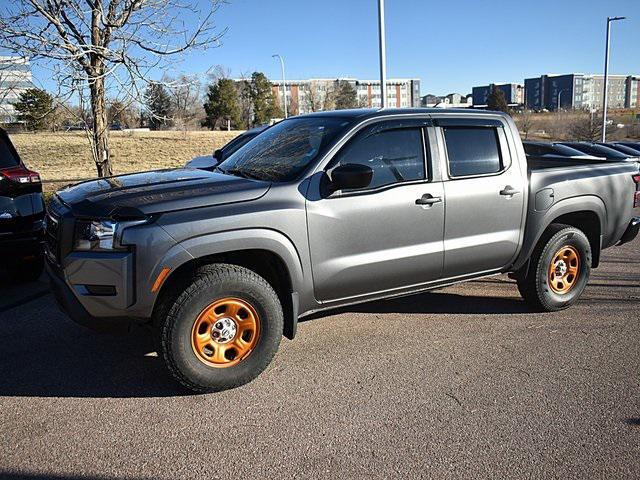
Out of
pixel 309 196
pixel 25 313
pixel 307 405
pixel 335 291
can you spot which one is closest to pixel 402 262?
pixel 335 291

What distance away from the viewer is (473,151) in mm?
4793

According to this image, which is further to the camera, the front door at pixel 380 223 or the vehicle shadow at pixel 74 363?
the front door at pixel 380 223

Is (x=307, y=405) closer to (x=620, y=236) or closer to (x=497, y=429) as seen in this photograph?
(x=497, y=429)

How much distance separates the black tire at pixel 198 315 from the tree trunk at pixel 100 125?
24.0 ft

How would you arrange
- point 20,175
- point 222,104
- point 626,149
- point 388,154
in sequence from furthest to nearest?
point 222,104 → point 626,149 → point 20,175 → point 388,154

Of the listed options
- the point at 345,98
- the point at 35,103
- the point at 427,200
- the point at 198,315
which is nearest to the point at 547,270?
the point at 427,200

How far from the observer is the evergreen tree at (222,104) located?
57.7m

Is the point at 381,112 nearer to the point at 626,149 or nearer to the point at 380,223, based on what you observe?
the point at 380,223

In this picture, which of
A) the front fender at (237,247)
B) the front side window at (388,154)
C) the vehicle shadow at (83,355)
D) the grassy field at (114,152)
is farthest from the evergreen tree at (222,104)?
the front fender at (237,247)

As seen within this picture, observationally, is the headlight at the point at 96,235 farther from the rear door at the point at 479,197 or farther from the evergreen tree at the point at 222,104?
the evergreen tree at the point at 222,104

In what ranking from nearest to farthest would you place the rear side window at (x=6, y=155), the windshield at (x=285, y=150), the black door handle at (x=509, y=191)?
the windshield at (x=285, y=150)
the black door handle at (x=509, y=191)
the rear side window at (x=6, y=155)

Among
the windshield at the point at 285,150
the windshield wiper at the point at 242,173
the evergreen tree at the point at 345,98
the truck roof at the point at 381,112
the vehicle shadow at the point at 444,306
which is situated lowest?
the vehicle shadow at the point at 444,306

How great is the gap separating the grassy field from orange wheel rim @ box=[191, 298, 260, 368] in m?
19.6

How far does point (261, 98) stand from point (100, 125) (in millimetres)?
56473
